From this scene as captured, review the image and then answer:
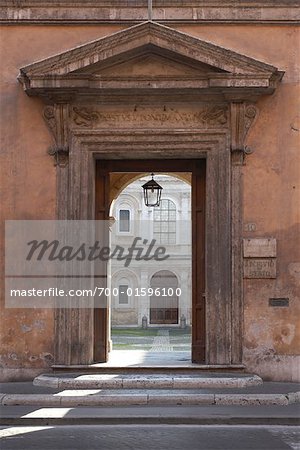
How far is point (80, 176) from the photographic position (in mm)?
12273

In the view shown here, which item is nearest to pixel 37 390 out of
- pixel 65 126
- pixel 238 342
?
pixel 238 342

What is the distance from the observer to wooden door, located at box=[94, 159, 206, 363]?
12.7 metres

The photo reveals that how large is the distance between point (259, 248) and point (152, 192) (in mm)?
4100

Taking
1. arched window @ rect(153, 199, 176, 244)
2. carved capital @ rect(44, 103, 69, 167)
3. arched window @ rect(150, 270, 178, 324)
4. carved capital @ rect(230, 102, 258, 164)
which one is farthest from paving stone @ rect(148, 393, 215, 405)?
arched window @ rect(153, 199, 176, 244)

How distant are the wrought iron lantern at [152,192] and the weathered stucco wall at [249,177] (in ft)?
11.8

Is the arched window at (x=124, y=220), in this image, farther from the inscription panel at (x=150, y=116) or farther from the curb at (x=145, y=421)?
the curb at (x=145, y=421)

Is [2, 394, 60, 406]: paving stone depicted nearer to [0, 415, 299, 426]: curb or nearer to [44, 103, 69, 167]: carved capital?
[0, 415, 299, 426]: curb

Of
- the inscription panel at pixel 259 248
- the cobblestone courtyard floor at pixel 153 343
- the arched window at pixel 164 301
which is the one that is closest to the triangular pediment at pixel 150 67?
the inscription panel at pixel 259 248

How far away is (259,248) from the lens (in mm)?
12133

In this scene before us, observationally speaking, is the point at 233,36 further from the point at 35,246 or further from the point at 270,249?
the point at 35,246

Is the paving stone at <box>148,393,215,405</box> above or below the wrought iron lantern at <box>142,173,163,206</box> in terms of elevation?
below

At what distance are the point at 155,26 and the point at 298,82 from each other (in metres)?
2.37

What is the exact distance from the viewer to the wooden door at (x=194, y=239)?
1273 centimetres

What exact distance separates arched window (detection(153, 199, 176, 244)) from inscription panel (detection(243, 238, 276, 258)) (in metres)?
27.5
